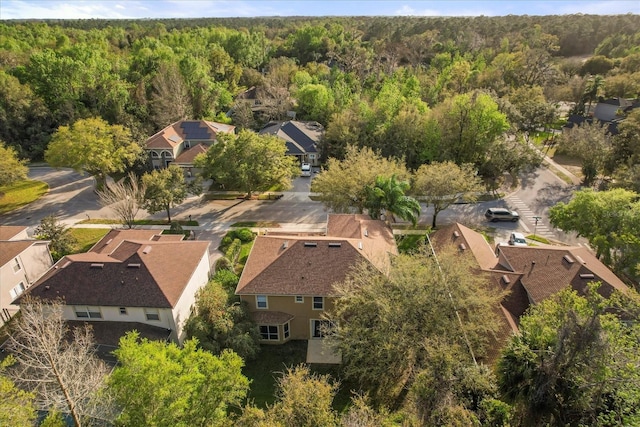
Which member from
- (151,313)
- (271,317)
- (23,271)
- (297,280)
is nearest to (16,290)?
(23,271)

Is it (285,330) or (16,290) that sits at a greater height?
(16,290)

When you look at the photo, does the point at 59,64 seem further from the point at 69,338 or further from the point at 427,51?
the point at 427,51

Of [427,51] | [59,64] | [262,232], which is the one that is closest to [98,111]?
[59,64]

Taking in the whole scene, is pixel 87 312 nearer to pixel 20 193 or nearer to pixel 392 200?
pixel 392 200

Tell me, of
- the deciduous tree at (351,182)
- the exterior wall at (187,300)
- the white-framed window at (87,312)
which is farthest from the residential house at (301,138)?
the white-framed window at (87,312)

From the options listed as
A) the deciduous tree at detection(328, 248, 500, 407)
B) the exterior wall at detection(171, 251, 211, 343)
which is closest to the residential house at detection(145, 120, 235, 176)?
the exterior wall at detection(171, 251, 211, 343)

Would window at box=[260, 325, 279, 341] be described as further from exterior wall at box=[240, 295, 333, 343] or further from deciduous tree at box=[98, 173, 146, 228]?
deciduous tree at box=[98, 173, 146, 228]
